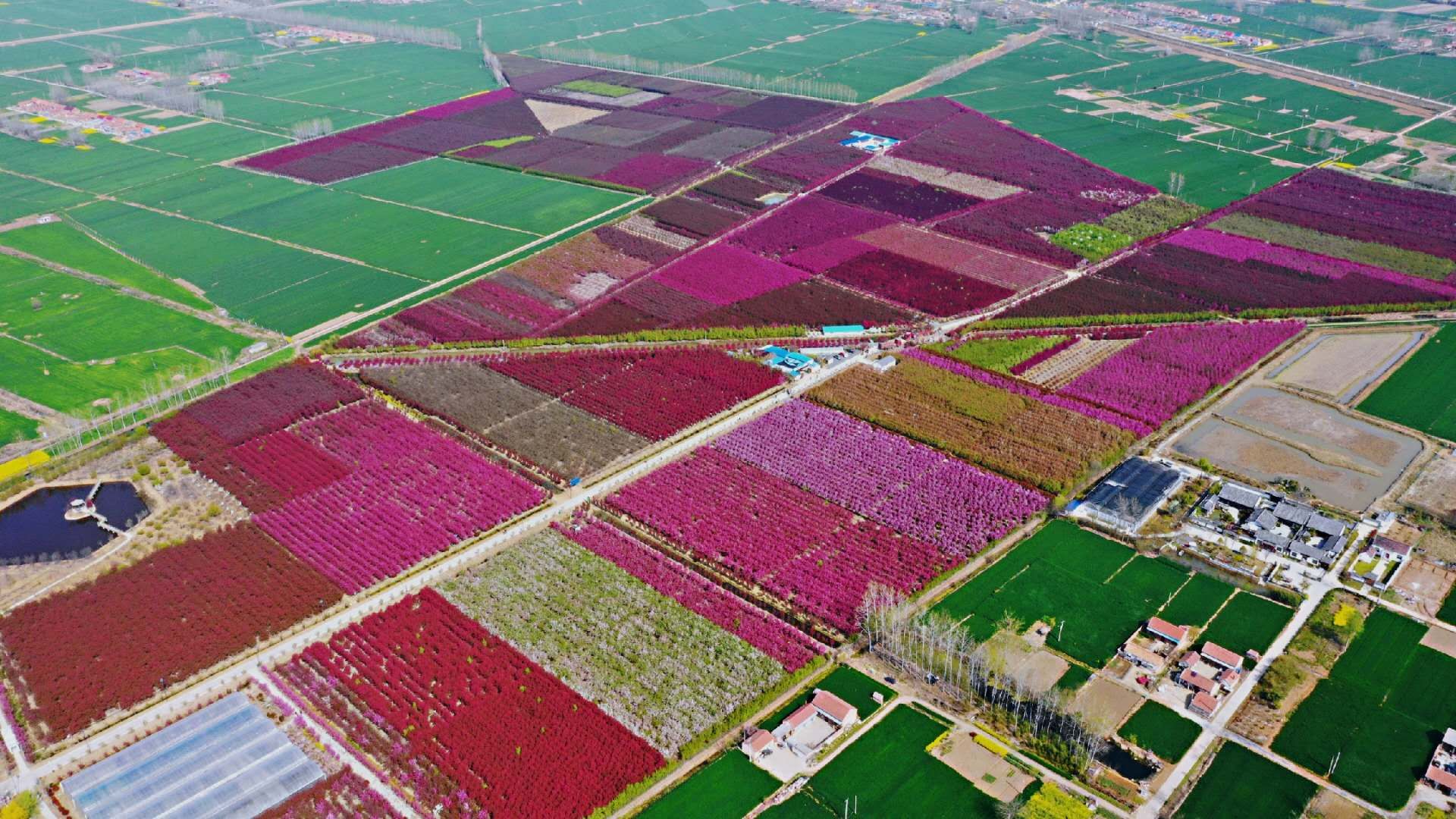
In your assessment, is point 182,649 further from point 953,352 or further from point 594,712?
point 953,352

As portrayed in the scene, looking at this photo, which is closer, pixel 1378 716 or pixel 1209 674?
pixel 1378 716

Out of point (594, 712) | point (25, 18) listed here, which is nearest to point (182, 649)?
point (594, 712)

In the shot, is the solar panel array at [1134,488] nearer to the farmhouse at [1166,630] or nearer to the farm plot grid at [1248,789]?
the farmhouse at [1166,630]

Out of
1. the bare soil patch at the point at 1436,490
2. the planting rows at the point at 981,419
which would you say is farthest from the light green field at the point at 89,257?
the bare soil patch at the point at 1436,490

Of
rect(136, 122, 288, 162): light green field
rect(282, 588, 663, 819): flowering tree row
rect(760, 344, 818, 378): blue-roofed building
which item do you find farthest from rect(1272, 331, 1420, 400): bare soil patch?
rect(136, 122, 288, 162): light green field

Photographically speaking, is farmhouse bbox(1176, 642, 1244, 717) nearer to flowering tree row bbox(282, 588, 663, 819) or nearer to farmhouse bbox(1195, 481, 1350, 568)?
farmhouse bbox(1195, 481, 1350, 568)

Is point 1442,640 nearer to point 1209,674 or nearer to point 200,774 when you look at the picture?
point 1209,674

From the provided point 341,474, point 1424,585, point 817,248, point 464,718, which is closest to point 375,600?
point 464,718
